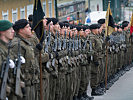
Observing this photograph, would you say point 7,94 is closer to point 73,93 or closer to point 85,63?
point 73,93

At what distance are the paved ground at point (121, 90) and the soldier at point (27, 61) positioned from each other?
5480mm

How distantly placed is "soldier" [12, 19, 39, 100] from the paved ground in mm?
5480

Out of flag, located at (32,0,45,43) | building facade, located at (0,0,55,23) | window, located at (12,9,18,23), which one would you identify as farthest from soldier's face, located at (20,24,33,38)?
window, located at (12,9,18,23)

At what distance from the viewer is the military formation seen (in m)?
8.17

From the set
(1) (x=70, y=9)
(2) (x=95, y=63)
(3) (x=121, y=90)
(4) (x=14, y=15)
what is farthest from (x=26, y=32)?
(1) (x=70, y=9)

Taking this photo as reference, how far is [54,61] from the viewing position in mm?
10859

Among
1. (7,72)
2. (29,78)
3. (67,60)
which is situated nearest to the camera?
(7,72)

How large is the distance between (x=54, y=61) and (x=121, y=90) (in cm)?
604

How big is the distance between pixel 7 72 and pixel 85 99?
6003mm

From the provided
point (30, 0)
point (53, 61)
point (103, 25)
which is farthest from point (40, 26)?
point (30, 0)

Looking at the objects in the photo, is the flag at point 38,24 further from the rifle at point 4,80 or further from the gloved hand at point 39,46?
the rifle at point 4,80

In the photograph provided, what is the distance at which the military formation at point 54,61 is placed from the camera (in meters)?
8.17

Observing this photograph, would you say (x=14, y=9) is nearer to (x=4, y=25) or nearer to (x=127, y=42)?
(x=127, y=42)

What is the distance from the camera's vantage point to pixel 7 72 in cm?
783
